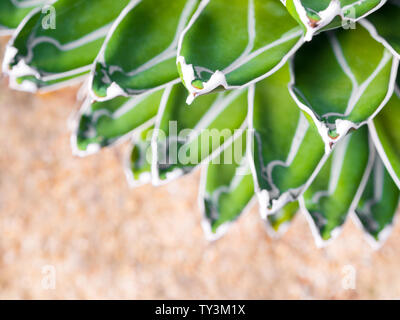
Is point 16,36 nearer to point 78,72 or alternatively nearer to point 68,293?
point 78,72

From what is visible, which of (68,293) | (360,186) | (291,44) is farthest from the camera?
(68,293)

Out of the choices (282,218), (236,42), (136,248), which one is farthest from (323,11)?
(136,248)

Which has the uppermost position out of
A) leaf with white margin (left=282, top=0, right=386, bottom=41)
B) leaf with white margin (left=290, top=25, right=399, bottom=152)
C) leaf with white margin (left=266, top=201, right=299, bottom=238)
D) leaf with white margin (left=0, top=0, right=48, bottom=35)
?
leaf with white margin (left=282, top=0, right=386, bottom=41)

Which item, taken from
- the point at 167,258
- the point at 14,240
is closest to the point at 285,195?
the point at 167,258

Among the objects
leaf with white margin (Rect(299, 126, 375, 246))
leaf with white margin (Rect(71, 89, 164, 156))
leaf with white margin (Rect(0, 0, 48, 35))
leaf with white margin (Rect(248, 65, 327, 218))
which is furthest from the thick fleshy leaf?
leaf with white margin (Rect(299, 126, 375, 246))

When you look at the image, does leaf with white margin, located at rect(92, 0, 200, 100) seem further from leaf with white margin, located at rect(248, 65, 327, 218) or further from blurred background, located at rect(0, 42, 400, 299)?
blurred background, located at rect(0, 42, 400, 299)

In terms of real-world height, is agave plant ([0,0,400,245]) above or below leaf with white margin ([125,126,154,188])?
above

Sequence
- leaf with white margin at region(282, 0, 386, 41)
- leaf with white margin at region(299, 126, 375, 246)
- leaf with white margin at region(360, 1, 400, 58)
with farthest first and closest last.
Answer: leaf with white margin at region(299, 126, 375, 246) < leaf with white margin at region(360, 1, 400, 58) < leaf with white margin at region(282, 0, 386, 41)

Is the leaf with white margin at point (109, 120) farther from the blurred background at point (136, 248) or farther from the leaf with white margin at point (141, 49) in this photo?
the blurred background at point (136, 248)
